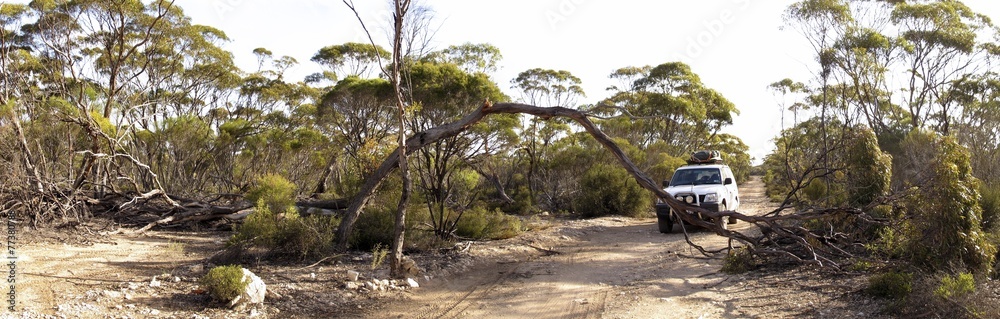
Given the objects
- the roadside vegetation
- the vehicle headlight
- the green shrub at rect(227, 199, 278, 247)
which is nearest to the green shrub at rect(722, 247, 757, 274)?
the roadside vegetation

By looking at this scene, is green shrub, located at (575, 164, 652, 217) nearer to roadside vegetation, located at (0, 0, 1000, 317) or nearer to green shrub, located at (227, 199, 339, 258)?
roadside vegetation, located at (0, 0, 1000, 317)

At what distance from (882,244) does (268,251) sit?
29.7 feet

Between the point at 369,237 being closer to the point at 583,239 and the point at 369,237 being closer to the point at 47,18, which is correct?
the point at 583,239

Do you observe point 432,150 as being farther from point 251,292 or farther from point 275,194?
point 251,292

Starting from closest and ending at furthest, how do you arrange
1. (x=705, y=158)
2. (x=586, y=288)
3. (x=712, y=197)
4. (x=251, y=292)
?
(x=251, y=292), (x=586, y=288), (x=712, y=197), (x=705, y=158)

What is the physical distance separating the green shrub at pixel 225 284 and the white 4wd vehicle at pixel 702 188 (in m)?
9.61

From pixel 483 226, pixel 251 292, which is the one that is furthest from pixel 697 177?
pixel 251 292

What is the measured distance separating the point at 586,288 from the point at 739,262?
236cm

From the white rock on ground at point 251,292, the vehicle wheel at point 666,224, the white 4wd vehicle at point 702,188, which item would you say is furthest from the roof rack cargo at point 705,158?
the white rock on ground at point 251,292

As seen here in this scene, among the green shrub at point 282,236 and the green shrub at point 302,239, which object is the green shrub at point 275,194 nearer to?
the green shrub at point 282,236

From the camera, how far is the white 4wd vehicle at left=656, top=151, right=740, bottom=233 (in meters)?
14.0

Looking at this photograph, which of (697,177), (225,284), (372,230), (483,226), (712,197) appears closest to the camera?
(225,284)

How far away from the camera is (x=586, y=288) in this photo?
26.7 ft

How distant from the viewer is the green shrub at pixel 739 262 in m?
8.55
